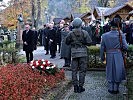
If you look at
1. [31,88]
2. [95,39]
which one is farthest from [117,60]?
[95,39]

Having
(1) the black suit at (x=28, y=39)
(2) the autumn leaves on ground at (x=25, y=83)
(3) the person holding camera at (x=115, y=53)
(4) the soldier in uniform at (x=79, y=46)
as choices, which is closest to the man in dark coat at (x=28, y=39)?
(1) the black suit at (x=28, y=39)

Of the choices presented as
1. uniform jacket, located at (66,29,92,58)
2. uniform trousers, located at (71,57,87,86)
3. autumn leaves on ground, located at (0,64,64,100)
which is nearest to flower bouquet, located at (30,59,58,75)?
autumn leaves on ground, located at (0,64,64,100)

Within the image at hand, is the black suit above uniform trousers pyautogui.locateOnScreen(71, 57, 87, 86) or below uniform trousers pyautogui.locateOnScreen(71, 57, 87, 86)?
above

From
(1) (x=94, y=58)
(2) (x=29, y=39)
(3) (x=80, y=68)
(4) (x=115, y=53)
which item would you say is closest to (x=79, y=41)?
(3) (x=80, y=68)

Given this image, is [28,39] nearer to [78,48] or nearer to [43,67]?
[43,67]

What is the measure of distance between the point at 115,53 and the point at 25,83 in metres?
2.45

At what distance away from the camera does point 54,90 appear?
29.1 ft

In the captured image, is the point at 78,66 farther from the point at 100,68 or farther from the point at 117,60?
the point at 100,68

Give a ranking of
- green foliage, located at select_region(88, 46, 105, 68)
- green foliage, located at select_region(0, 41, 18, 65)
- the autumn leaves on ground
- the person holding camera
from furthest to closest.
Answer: green foliage, located at select_region(0, 41, 18, 65), green foliage, located at select_region(88, 46, 105, 68), the person holding camera, the autumn leaves on ground

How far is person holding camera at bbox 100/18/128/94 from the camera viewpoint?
28.7 ft

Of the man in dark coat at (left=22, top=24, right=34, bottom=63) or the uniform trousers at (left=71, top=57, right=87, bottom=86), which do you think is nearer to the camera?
the uniform trousers at (left=71, top=57, right=87, bottom=86)

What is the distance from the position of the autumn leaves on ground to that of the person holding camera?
1.57 meters

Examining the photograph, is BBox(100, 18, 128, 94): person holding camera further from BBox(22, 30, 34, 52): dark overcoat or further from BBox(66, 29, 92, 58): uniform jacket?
BBox(22, 30, 34, 52): dark overcoat

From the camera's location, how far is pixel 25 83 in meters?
7.70
